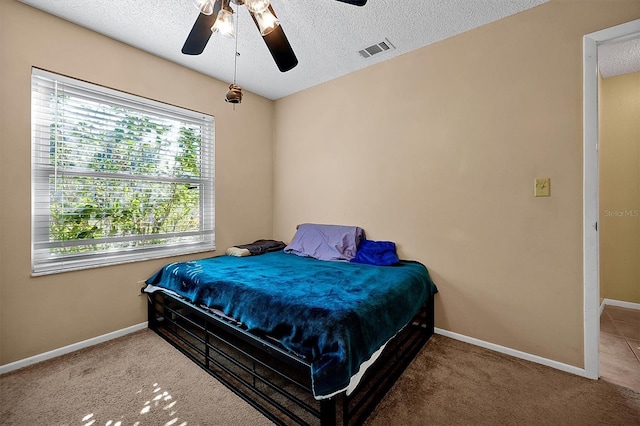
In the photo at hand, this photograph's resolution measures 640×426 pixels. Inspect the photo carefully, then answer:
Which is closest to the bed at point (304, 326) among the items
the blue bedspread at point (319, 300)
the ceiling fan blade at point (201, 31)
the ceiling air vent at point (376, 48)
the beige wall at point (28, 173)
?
the blue bedspread at point (319, 300)

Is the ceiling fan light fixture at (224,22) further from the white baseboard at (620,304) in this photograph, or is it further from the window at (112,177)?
Result: the white baseboard at (620,304)

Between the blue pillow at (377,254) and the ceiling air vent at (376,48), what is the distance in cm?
185

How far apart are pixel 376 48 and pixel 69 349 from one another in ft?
12.1

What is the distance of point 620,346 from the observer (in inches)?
87.0

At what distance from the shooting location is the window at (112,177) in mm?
2105

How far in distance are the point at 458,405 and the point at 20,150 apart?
340cm

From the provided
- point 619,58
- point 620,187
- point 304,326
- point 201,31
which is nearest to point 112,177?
point 201,31

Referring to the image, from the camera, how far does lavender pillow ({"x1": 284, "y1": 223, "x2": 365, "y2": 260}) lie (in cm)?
283

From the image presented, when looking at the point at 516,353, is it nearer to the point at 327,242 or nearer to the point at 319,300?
the point at 319,300

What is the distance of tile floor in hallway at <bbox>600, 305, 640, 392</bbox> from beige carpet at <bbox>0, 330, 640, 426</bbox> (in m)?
0.17

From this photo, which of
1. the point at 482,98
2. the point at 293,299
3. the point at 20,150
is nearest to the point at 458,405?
the point at 293,299

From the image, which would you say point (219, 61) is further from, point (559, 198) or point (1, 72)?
point (559, 198)

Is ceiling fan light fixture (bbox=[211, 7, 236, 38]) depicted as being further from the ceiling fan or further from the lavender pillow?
the lavender pillow

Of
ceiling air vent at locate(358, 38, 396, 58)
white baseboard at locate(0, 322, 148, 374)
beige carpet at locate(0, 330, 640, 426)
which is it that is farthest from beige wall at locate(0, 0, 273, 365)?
ceiling air vent at locate(358, 38, 396, 58)
